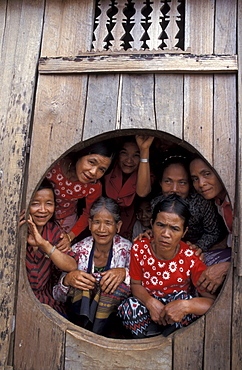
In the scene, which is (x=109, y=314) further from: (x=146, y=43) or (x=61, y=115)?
(x=146, y=43)

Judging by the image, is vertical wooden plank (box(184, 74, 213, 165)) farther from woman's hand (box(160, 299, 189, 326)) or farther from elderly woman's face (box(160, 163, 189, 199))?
woman's hand (box(160, 299, 189, 326))

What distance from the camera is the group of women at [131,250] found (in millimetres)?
2900

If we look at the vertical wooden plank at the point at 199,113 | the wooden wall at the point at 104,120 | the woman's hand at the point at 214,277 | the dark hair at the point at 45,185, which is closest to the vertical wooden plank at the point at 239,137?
the wooden wall at the point at 104,120

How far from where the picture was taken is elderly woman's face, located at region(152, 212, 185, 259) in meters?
2.94

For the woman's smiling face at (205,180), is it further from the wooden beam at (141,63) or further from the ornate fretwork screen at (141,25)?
the ornate fretwork screen at (141,25)

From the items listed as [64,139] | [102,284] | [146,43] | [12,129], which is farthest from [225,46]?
[102,284]

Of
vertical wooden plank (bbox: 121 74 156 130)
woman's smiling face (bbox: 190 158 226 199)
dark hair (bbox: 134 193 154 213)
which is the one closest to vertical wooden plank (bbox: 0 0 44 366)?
vertical wooden plank (bbox: 121 74 156 130)

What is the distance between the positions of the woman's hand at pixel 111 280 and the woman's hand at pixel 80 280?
0.31 feet

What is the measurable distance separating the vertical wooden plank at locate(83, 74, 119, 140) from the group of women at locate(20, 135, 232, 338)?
0.58 meters

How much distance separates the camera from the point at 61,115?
2.75 metres

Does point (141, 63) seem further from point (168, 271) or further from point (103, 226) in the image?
point (168, 271)

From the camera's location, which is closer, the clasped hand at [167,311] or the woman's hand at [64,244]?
the clasped hand at [167,311]

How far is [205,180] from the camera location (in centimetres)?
317

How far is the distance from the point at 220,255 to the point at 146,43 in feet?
6.11
